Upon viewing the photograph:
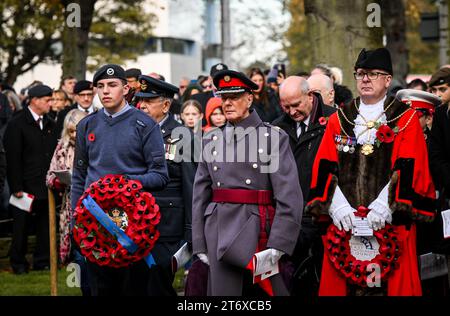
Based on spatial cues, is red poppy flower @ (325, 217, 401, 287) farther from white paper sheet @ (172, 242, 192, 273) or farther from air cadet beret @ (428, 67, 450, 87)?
air cadet beret @ (428, 67, 450, 87)

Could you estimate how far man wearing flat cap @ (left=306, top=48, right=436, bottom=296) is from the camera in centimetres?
873

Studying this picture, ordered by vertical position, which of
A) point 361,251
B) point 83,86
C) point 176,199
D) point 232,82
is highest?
point 83,86

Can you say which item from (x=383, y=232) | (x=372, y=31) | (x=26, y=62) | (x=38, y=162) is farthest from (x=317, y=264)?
(x=26, y=62)

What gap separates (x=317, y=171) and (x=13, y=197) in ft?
23.9

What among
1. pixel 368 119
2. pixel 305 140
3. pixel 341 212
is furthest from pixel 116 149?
pixel 368 119

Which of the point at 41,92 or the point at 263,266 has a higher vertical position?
the point at 41,92

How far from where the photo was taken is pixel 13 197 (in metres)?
15.3

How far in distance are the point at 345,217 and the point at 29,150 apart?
24.7 feet

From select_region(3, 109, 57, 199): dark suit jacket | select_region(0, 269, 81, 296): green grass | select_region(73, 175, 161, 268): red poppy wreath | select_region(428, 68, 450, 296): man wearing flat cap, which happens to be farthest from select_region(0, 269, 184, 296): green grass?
select_region(428, 68, 450, 296): man wearing flat cap

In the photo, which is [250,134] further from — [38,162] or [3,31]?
[3,31]

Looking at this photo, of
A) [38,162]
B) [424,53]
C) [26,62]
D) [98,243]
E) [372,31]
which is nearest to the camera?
[98,243]

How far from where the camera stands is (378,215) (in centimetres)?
872

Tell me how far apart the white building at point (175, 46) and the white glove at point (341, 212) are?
54.0m

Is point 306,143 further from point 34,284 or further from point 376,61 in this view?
point 34,284
